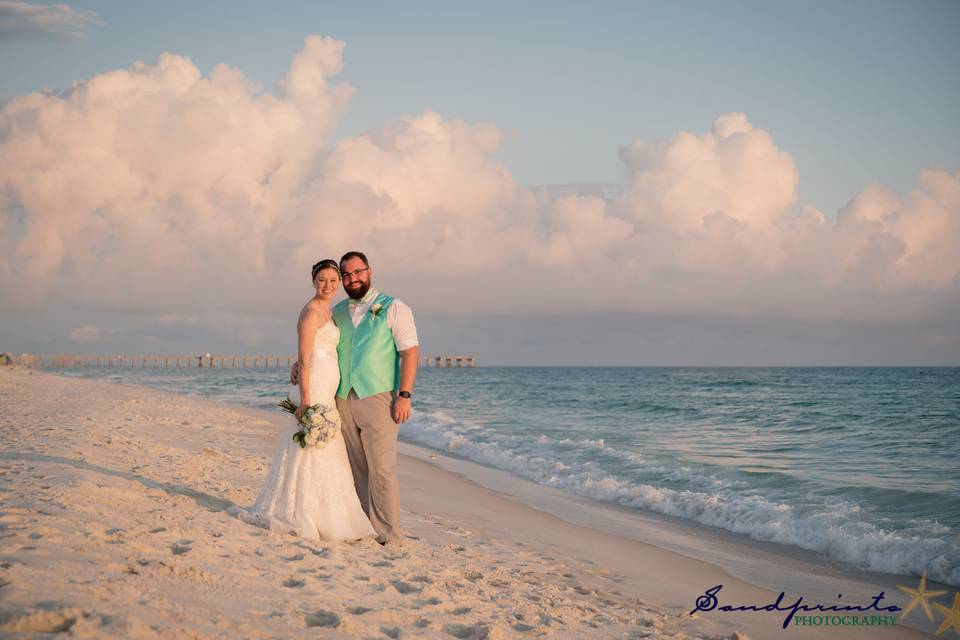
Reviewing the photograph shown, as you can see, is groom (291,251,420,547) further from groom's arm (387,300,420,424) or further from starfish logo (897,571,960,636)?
starfish logo (897,571,960,636)

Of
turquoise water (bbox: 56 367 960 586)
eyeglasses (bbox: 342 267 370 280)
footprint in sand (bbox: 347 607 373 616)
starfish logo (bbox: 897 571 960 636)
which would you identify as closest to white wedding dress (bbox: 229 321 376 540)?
eyeglasses (bbox: 342 267 370 280)

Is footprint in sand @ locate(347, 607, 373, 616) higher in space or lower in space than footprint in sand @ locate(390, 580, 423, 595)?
higher

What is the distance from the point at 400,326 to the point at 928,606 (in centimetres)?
508

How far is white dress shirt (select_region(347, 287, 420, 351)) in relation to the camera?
580 centimetres

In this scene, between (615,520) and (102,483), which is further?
(615,520)

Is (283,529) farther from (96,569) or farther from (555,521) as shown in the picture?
(555,521)

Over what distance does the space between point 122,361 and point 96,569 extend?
402 feet

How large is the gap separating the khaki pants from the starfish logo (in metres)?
4.15

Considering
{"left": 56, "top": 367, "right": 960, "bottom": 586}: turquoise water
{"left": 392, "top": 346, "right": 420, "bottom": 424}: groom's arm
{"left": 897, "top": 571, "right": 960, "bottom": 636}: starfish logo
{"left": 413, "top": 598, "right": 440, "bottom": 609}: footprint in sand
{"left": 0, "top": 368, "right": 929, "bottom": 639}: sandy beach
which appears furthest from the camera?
{"left": 56, "top": 367, "right": 960, "bottom": 586}: turquoise water

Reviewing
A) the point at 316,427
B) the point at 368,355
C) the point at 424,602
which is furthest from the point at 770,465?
the point at 424,602

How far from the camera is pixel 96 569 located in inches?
157

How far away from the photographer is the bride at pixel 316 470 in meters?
5.68

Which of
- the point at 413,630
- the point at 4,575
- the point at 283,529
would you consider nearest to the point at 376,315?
the point at 283,529

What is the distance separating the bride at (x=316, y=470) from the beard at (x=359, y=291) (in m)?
0.10
